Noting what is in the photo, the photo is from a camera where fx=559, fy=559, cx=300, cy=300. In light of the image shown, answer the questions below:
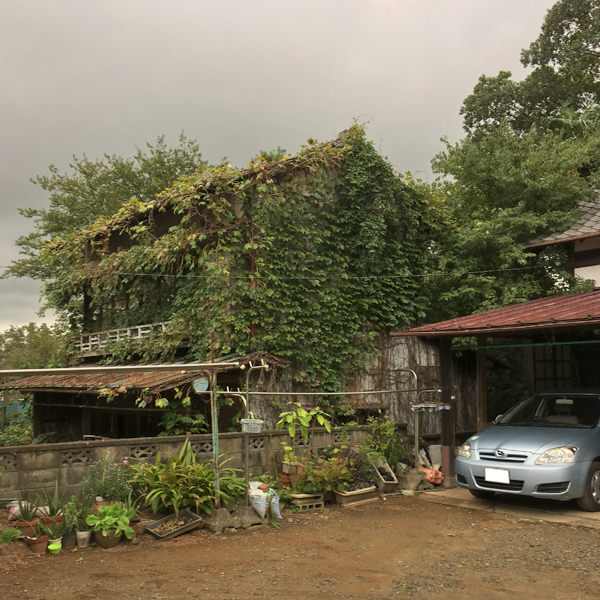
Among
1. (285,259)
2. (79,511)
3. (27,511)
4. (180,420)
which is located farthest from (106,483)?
(285,259)

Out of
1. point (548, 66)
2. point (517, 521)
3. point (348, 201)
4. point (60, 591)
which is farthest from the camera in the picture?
point (548, 66)

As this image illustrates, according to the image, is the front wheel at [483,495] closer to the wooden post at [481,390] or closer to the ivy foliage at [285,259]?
the wooden post at [481,390]

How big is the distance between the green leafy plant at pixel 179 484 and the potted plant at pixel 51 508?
35.9 inches

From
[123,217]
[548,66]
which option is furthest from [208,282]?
[548,66]

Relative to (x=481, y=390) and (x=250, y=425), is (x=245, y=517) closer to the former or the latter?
(x=250, y=425)

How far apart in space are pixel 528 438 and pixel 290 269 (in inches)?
240

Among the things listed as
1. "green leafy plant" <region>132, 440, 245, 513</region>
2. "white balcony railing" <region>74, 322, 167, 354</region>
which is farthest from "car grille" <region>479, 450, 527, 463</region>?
"white balcony railing" <region>74, 322, 167, 354</region>

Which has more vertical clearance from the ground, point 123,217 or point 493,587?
point 123,217

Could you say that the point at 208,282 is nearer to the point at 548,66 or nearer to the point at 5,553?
the point at 5,553

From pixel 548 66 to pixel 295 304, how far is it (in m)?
20.2

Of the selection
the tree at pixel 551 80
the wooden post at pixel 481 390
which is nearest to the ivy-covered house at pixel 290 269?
the wooden post at pixel 481 390

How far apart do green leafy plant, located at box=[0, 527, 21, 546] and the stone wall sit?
0.69m

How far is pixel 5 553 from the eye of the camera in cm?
575

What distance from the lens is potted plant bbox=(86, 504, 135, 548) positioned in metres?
6.21
